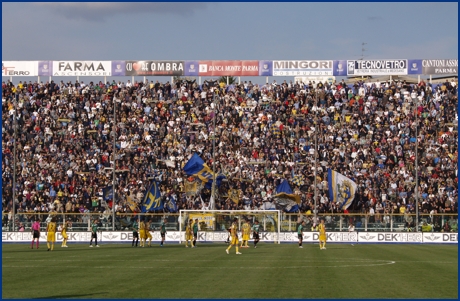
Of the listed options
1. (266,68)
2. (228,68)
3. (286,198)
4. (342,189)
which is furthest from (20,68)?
(342,189)

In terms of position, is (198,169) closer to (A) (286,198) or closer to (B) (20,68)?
(A) (286,198)

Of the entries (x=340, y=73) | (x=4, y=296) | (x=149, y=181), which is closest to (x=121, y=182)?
(x=149, y=181)

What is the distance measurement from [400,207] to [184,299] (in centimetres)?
4268

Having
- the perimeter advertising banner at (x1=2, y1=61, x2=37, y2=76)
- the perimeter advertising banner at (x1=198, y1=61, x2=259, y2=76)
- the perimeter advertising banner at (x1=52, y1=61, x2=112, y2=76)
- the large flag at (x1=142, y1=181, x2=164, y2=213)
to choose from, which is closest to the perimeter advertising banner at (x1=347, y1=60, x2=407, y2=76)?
the perimeter advertising banner at (x1=198, y1=61, x2=259, y2=76)

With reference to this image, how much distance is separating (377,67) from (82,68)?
3016 cm

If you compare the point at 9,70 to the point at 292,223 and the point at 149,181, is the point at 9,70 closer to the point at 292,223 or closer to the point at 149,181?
the point at 149,181

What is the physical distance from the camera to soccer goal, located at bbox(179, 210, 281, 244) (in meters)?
57.8

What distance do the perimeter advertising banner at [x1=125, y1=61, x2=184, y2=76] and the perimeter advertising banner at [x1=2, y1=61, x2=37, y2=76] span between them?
385 inches

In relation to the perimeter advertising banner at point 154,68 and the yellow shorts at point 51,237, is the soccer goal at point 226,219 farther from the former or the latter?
the perimeter advertising banner at point 154,68

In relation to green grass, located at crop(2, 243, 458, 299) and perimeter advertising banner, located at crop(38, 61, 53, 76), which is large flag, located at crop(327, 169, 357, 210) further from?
perimeter advertising banner, located at crop(38, 61, 53, 76)

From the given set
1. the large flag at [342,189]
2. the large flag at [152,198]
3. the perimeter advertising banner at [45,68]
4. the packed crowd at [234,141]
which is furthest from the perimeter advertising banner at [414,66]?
the perimeter advertising banner at [45,68]

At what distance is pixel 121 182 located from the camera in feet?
212

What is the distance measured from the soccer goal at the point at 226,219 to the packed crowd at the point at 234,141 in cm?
290

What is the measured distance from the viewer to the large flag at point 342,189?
6125 centimetres
